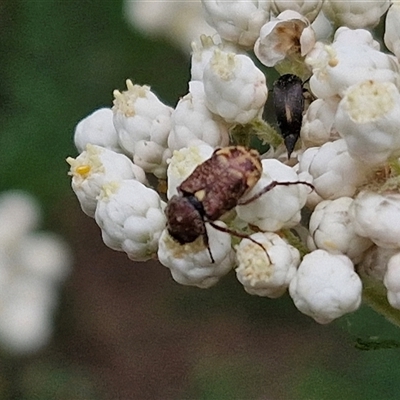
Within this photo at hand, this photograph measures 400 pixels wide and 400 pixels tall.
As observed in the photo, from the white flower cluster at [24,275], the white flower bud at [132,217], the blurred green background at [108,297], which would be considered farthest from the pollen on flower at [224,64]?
the white flower cluster at [24,275]

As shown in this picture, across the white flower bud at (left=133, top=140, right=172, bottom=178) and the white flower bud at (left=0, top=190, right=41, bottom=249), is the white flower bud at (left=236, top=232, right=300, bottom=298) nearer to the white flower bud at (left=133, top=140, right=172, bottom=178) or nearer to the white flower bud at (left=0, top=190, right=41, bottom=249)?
the white flower bud at (left=133, top=140, right=172, bottom=178)

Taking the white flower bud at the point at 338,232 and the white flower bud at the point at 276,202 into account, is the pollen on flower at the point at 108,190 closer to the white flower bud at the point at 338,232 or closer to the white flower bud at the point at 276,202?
the white flower bud at the point at 276,202

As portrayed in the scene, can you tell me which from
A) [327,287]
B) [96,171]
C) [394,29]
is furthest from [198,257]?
[394,29]

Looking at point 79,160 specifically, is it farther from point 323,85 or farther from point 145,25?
point 145,25

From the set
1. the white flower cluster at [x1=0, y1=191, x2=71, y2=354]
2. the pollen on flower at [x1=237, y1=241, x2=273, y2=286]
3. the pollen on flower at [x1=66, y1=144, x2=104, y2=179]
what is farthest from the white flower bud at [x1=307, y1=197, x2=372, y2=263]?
the white flower cluster at [x1=0, y1=191, x2=71, y2=354]

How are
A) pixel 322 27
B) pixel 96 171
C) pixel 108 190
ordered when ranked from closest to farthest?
pixel 108 190 < pixel 96 171 < pixel 322 27

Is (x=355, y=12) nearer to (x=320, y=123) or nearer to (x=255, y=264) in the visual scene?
(x=320, y=123)

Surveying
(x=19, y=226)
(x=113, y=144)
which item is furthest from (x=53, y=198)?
(x=113, y=144)
